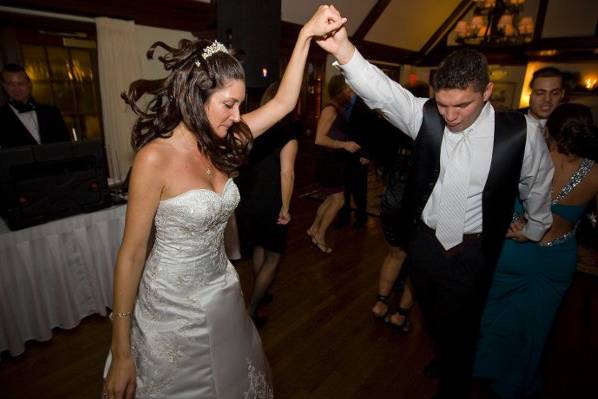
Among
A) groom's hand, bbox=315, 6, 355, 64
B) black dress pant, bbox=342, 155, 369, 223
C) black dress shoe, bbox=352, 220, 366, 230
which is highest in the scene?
Answer: groom's hand, bbox=315, 6, 355, 64

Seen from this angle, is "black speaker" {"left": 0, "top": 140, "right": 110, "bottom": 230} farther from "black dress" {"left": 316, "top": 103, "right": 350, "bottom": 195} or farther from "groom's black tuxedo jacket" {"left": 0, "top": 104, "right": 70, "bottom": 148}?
"black dress" {"left": 316, "top": 103, "right": 350, "bottom": 195}

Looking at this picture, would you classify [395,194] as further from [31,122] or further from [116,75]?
[116,75]

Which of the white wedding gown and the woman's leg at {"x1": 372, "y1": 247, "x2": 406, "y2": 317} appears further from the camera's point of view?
the woman's leg at {"x1": 372, "y1": 247, "x2": 406, "y2": 317}

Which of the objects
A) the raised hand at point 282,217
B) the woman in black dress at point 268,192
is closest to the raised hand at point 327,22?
the woman in black dress at point 268,192

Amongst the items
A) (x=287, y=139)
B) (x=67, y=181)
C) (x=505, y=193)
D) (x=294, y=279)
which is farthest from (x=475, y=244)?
(x=67, y=181)

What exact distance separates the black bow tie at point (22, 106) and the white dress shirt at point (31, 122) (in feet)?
0.15

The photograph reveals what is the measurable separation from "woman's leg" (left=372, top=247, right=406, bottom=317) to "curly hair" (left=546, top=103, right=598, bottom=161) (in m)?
1.18

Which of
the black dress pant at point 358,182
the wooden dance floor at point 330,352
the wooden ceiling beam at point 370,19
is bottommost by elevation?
the wooden dance floor at point 330,352

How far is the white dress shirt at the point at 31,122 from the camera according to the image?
312 centimetres

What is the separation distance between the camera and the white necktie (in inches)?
62.7

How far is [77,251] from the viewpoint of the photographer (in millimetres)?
2467

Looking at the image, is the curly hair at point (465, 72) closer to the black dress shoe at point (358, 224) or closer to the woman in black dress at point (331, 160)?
the woman in black dress at point (331, 160)

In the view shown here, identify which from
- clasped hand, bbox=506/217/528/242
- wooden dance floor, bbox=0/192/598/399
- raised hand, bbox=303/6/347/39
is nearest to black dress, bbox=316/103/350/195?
wooden dance floor, bbox=0/192/598/399

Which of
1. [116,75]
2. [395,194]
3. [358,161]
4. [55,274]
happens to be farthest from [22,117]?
[358,161]
